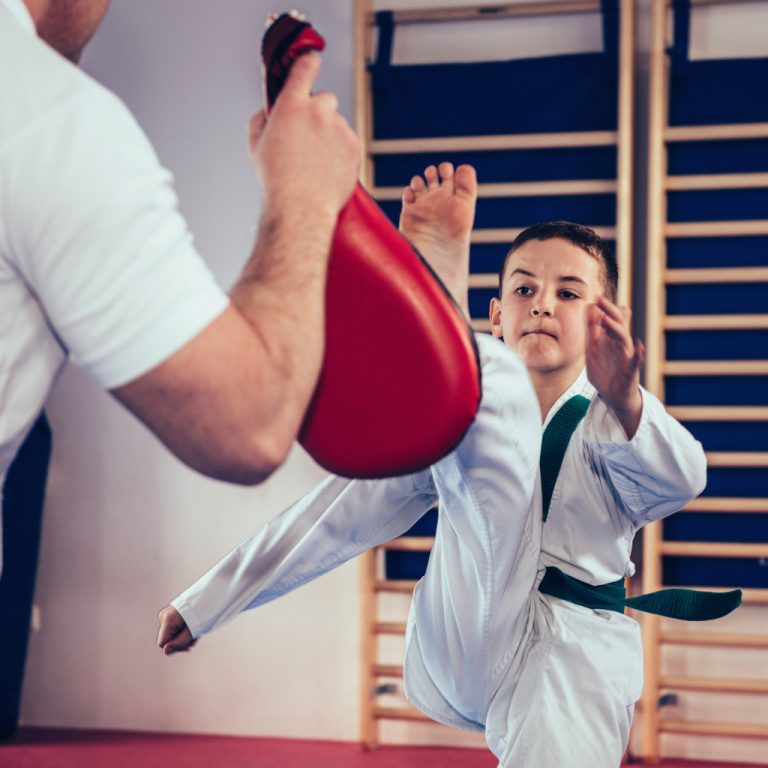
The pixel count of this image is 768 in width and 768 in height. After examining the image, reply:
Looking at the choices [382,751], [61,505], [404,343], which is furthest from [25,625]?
[404,343]

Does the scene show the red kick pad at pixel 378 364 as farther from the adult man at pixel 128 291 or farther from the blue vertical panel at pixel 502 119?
the blue vertical panel at pixel 502 119

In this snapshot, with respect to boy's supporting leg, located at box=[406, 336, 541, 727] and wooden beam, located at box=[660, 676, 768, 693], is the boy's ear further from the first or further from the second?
wooden beam, located at box=[660, 676, 768, 693]

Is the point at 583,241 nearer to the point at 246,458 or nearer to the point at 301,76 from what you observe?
the point at 301,76

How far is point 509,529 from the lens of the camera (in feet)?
4.83

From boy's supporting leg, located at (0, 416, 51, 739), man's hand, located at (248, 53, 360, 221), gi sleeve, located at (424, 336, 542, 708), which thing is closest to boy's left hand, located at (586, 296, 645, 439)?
gi sleeve, located at (424, 336, 542, 708)

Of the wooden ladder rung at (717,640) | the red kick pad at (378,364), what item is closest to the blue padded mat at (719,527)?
the wooden ladder rung at (717,640)

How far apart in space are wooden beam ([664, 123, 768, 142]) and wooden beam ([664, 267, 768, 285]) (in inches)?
17.1

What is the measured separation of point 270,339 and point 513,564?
2.89 ft

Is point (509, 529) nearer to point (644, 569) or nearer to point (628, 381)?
point (628, 381)

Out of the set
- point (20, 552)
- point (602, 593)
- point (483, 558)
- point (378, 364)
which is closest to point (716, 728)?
point (602, 593)

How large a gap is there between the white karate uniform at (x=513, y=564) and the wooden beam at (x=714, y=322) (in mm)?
1689

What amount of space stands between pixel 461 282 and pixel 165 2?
9.34 feet

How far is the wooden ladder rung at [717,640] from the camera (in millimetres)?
3244

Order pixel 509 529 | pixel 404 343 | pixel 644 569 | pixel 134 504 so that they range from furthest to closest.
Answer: pixel 134 504 → pixel 644 569 → pixel 509 529 → pixel 404 343
